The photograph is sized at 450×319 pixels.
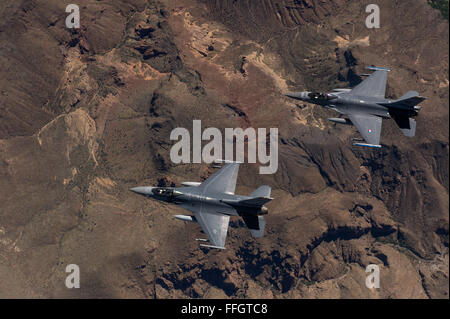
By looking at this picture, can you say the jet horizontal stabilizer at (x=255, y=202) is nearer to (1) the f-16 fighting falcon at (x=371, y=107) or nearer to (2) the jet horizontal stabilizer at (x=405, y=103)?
(1) the f-16 fighting falcon at (x=371, y=107)

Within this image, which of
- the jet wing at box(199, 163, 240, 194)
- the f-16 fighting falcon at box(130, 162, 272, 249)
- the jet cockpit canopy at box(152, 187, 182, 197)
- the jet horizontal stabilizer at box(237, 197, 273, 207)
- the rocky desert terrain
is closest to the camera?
the jet horizontal stabilizer at box(237, 197, 273, 207)

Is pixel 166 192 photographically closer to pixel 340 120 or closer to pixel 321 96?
pixel 321 96

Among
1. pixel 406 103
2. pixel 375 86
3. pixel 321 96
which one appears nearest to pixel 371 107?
pixel 375 86

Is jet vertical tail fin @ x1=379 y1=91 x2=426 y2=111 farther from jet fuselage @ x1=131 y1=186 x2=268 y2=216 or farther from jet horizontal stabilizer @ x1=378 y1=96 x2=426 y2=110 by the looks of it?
jet fuselage @ x1=131 y1=186 x2=268 y2=216

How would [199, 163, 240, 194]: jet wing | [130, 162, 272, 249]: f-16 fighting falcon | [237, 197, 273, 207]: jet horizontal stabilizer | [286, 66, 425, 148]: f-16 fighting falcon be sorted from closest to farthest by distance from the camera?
[237, 197, 273, 207]: jet horizontal stabilizer → [130, 162, 272, 249]: f-16 fighting falcon → [199, 163, 240, 194]: jet wing → [286, 66, 425, 148]: f-16 fighting falcon

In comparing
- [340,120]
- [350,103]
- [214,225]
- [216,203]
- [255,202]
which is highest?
[350,103]

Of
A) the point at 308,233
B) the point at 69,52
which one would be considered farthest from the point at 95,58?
the point at 308,233

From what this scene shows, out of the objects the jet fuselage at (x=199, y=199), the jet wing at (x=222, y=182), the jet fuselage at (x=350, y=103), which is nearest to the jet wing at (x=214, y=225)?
the jet fuselage at (x=199, y=199)

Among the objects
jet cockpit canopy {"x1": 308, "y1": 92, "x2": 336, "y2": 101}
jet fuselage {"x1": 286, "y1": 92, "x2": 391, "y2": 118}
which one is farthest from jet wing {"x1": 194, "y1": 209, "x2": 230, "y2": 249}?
jet fuselage {"x1": 286, "y1": 92, "x2": 391, "y2": 118}
